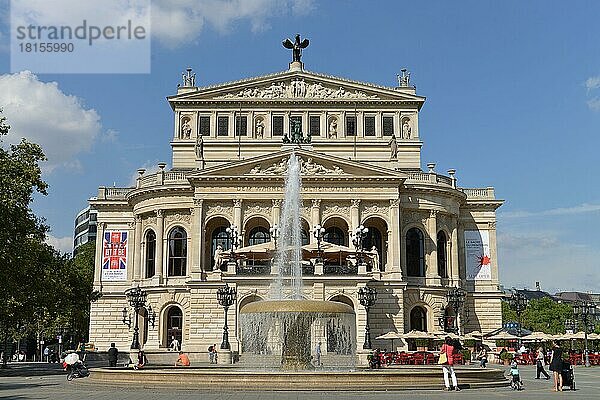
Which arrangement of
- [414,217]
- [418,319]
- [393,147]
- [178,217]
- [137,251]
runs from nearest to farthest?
1. [418,319]
2. [414,217]
3. [178,217]
4. [137,251]
5. [393,147]

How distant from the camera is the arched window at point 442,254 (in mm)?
63188

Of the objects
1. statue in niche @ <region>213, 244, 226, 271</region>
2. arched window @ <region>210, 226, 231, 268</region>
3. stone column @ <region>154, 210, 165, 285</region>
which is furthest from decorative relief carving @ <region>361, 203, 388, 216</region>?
stone column @ <region>154, 210, 165, 285</region>

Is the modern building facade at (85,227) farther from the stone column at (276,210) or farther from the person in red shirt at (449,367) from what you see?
the person in red shirt at (449,367)

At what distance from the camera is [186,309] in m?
59.8

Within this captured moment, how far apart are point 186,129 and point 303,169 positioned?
13.9 meters

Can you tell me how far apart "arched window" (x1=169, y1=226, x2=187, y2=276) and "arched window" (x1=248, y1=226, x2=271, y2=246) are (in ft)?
Result: 17.1

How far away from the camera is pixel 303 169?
5925cm

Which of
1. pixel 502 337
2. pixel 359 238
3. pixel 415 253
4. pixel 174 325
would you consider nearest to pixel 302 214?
pixel 359 238

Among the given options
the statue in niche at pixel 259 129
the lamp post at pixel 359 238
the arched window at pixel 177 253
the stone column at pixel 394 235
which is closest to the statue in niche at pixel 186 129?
the statue in niche at pixel 259 129

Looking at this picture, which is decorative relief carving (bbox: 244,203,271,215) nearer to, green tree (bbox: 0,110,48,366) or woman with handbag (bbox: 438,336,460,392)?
Result: green tree (bbox: 0,110,48,366)

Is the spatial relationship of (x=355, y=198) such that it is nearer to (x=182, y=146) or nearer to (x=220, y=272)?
(x=220, y=272)

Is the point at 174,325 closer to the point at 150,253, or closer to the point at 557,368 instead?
the point at 150,253

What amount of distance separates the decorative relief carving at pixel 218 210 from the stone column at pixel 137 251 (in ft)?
27.4

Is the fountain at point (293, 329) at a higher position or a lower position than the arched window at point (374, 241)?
lower
